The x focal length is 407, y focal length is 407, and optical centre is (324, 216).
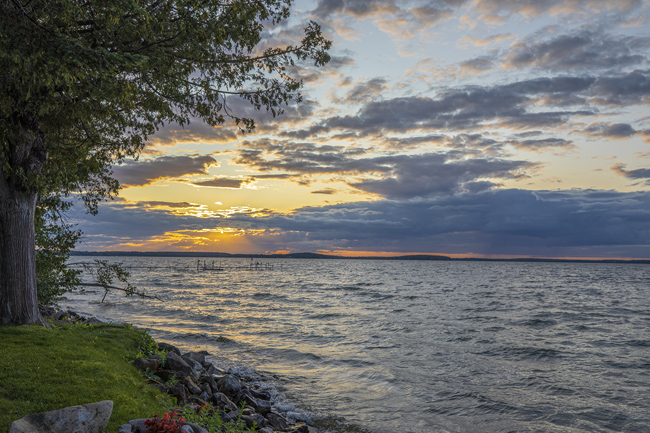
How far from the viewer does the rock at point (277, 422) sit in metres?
10.6

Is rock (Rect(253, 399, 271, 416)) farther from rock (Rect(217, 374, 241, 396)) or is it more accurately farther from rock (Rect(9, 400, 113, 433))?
rock (Rect(9, 400, 113, 433))

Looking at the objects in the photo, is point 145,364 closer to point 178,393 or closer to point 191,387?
point 191,387

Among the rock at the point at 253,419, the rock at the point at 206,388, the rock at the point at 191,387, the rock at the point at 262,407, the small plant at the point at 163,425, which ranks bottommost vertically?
the rock at the point at 262,407

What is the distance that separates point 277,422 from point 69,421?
5.92m

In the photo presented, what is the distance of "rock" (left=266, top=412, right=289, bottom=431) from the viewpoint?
1063 cm

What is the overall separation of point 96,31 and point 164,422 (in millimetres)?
7898

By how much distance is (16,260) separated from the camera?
37.8 feet

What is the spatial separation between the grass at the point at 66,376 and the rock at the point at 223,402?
76.5 inches

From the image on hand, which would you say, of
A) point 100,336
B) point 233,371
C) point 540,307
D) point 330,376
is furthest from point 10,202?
point 540,307

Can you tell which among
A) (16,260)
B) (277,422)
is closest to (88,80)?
(16,260)

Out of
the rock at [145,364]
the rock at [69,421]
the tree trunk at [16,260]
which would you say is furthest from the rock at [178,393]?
the tree trunk at [16,260]

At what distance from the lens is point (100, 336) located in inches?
487

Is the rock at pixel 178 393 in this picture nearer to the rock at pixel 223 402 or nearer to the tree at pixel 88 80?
the rock at pixel 223 402

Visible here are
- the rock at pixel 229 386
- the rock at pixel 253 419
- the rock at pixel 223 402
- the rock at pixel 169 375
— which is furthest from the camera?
the rock at pixel 229 386
